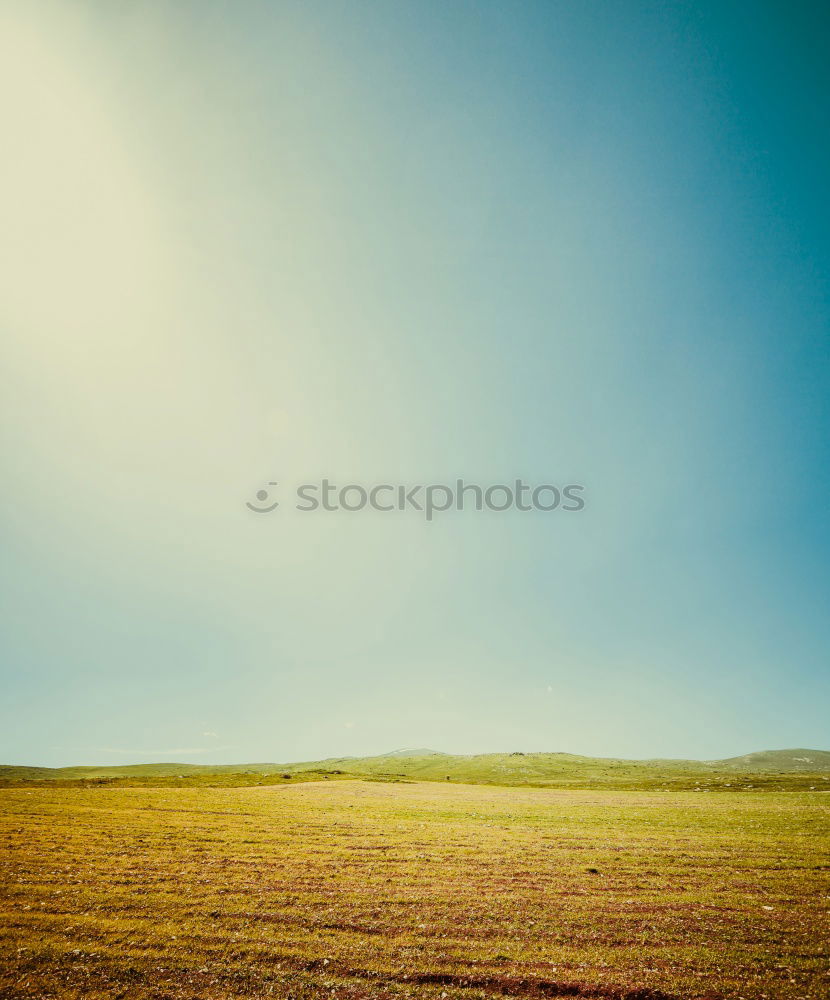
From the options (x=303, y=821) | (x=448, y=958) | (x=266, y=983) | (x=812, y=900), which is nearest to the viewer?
(x=266, y=983)

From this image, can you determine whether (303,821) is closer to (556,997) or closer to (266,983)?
(266,983)

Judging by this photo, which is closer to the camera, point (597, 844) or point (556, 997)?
point (556, 997)

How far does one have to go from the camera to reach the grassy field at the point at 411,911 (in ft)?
51.0

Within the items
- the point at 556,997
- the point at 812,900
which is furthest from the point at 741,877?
the point at 556,997

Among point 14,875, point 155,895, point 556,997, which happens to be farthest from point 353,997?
point 14,875

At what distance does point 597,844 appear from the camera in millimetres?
35188

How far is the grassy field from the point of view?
15547mm

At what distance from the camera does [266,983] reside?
612 inches

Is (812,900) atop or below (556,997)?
below

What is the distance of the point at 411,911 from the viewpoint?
838 inches

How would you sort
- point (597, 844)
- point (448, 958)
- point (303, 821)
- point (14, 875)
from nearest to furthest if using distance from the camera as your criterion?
point (448, 958) < point (14, 875) < point (597, 844) < point (303, 821)

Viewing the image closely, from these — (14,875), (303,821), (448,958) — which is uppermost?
(448,958)

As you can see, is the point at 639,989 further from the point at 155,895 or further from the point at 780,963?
the point at 155,895

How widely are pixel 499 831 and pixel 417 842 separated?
9.52 metres
